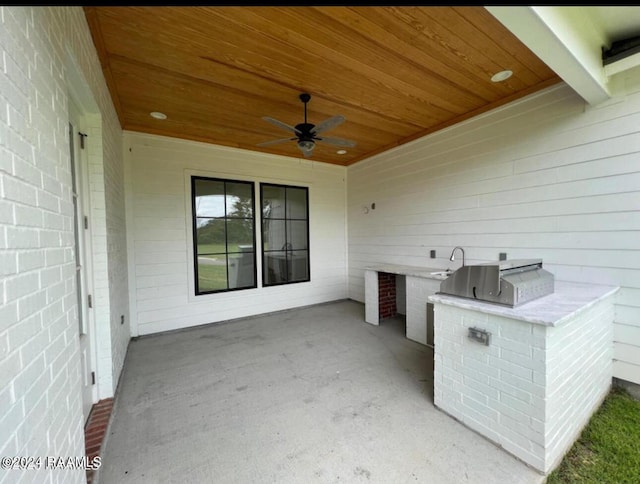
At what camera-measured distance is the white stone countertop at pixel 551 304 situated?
162 centimetres

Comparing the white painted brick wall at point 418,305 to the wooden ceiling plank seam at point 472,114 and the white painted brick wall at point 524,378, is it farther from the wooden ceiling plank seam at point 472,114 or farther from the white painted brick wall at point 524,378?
the wooden ceiling plank seam at point 472,114

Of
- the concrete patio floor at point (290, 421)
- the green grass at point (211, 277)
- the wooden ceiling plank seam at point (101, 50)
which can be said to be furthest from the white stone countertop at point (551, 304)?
the green grass at point (211, 277)

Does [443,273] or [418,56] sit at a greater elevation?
[418,56]

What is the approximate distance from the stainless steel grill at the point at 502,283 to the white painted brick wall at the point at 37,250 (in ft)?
8.00

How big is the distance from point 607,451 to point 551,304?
0.97 meters

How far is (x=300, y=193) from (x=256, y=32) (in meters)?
3.28

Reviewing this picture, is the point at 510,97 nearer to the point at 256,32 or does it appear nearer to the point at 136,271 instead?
the point at 256,32

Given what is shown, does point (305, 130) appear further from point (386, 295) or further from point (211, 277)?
point (386, 295)

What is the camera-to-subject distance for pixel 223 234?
175 inches

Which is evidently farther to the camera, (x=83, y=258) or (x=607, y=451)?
(x=83, y=258)

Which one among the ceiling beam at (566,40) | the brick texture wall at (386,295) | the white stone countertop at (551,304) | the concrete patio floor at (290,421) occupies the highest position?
the ceiling beam at (566,40)

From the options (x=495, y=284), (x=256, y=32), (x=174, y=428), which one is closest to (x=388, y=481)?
(x=495, y=284)

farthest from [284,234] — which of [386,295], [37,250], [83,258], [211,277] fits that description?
[37,250]

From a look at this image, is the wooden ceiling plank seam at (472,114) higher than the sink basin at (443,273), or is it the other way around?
the wooden ceiling plank seam at (472,114)
